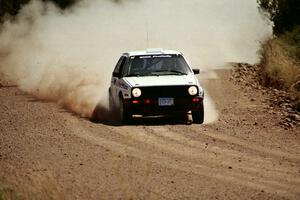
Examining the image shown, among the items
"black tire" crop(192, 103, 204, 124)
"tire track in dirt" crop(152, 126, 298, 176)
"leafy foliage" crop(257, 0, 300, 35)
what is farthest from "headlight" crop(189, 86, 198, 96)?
"leafy foliage" crop(257, 0, 300, 35)

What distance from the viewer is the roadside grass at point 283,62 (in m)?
19.2

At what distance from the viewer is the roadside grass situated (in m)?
19.2

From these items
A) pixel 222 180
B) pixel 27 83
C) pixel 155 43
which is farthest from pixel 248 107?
pixel 155 43

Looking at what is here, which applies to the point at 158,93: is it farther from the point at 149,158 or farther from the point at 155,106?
the point at 149,158

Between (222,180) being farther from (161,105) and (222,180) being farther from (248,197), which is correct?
(161,105)

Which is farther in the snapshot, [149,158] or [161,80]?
[161,80]

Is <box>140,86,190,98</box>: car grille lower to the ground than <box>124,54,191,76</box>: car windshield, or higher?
lower

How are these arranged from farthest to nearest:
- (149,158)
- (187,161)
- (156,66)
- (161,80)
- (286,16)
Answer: (286,16), (156,66), (161,80), (149,158), (187,161)

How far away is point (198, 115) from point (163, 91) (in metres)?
0.93

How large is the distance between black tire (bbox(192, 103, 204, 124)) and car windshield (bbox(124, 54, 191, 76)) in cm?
103

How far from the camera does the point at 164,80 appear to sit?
13.3m

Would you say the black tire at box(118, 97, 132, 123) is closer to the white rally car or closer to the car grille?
the white rally car

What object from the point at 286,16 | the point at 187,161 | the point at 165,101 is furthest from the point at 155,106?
the point at 286,16

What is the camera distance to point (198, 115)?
13.3 m
